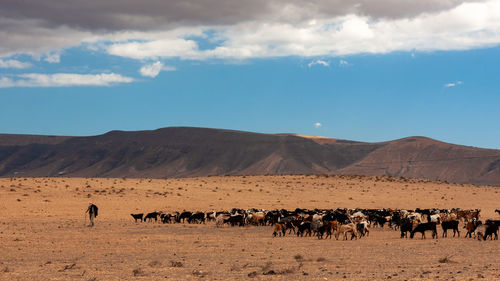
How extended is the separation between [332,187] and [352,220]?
3623 centimetres

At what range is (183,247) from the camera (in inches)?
868

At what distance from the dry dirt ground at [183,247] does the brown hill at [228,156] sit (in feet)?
298

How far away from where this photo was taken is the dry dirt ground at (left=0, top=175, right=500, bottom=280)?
14.6 metres

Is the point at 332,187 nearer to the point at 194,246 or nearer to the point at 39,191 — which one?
the point at 39,191

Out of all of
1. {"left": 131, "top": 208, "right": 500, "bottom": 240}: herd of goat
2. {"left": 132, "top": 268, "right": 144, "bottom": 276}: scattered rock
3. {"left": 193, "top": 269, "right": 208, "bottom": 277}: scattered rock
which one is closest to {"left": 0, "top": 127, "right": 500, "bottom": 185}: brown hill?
{"left": 131, "top": 208, "right": 500, "bottom": 240}: herd of goat

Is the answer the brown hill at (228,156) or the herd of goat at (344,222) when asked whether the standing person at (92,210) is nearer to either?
the herd of goat at (344,222)

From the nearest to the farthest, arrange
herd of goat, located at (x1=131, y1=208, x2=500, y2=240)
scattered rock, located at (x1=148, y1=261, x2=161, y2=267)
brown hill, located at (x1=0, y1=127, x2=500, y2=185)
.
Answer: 1. scattered rock, located at (x1=148, y1=261, x2=161, y2=267)
2. herd of goat, located at (x1=131, y1=208, x2=500, y2=240)
3. brown hill, located at (x1=0, y1=127, x2=500, y2=185)

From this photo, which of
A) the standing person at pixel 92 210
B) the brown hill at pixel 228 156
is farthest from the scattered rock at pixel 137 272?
the brown hill at pixel 228 156

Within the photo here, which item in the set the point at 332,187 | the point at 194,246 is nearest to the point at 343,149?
the point at 332,187

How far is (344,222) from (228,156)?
447 ft

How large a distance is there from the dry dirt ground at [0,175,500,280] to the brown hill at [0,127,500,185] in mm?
90874

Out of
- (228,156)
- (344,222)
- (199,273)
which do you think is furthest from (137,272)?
(228,156)

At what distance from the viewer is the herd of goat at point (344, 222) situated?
24953 mm

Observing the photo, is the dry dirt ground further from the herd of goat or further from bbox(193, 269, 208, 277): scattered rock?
the herd of goat
